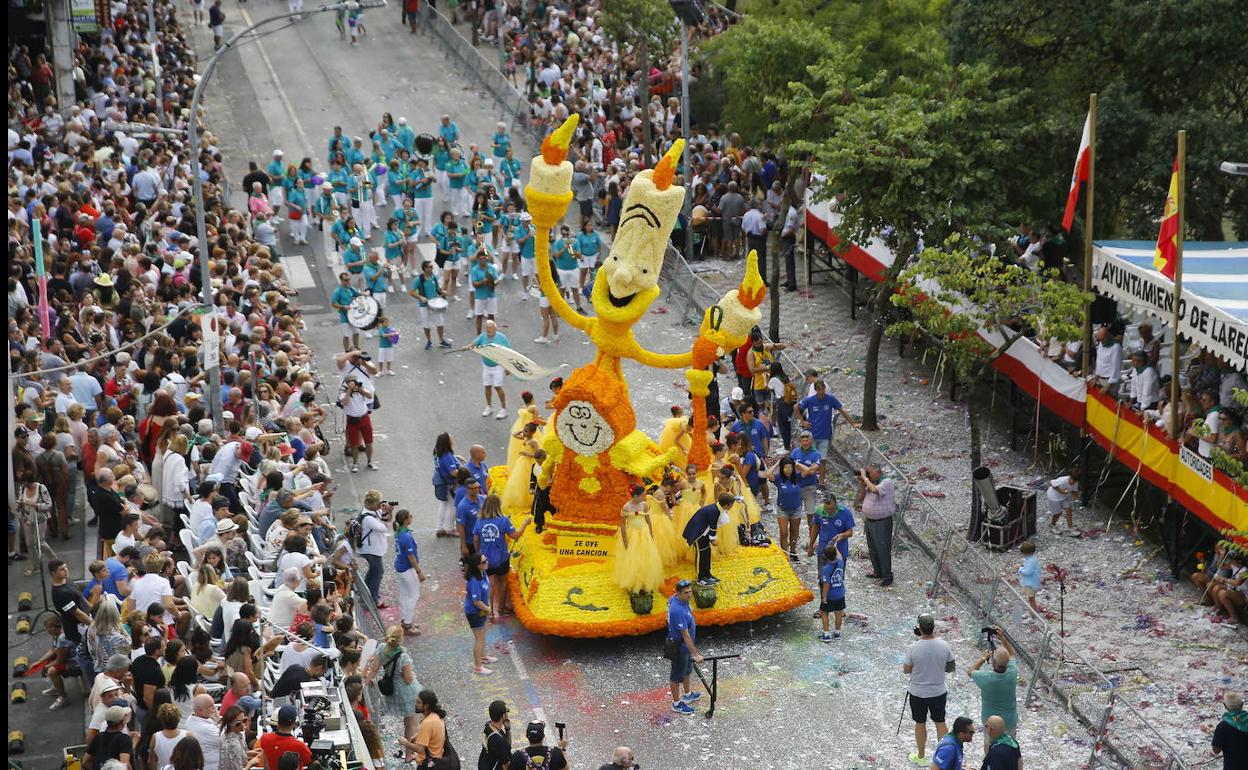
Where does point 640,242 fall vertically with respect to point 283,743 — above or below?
above

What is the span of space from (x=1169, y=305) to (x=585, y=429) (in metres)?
7.20

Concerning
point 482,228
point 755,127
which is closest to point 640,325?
point 482,228

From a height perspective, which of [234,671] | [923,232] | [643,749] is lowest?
[643,749]

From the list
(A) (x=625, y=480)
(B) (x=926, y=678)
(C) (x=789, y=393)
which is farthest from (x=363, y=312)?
(B) (x=926, y=678)

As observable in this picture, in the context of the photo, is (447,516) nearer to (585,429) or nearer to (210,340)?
(585,429)

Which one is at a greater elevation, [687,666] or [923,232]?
[923,232]

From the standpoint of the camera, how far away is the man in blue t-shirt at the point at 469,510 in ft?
68.4

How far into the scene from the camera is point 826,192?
2661 cm

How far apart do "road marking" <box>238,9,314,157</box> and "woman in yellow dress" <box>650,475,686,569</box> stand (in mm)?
21293

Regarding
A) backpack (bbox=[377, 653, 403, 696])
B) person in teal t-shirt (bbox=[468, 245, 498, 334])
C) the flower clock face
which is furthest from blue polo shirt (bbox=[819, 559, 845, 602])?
person in teal t-shirt (bbox=[468, 245, 498, 334])

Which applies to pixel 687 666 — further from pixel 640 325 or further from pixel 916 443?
pixel 640 325

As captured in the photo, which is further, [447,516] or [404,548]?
[447,516]

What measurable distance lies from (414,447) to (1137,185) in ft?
34.8

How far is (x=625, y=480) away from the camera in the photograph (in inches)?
822
